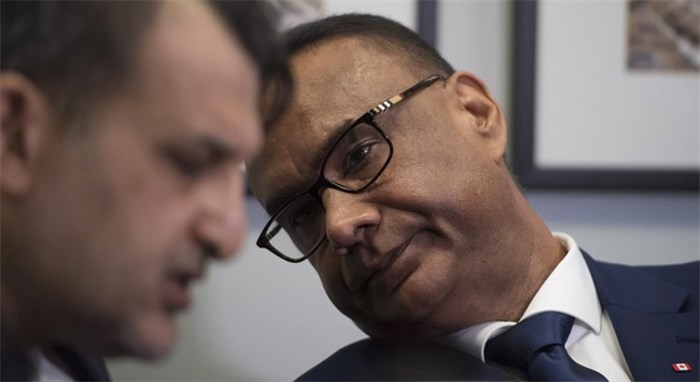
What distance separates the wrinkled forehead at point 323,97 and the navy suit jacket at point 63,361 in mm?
340

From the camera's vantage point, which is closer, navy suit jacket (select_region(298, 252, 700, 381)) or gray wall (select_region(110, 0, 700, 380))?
navy suit jacket (select_region(298, 252, 700, 381))

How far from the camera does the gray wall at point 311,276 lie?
118 cm

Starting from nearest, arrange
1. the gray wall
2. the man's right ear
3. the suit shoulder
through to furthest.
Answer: the man's right ear → the suit shoulder → the gray wall

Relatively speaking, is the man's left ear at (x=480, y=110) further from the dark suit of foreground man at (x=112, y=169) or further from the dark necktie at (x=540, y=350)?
the dark suit of foreground man at (x=112, y=169)

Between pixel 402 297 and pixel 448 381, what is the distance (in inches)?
4.9

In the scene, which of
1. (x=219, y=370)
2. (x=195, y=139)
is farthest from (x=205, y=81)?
(x=219, y=370)

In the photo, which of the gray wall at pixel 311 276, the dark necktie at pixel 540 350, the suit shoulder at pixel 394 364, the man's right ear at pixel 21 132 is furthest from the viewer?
the gray wall at pixel 311 276

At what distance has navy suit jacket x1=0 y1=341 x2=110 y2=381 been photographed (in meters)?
0.55

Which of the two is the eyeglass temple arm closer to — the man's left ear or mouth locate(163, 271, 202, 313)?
the man's left ear

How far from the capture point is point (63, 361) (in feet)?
2.10

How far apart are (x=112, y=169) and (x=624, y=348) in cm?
69

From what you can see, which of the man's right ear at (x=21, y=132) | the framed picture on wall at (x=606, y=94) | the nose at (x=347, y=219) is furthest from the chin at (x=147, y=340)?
the framed picture on wall at (x=606, y=94)

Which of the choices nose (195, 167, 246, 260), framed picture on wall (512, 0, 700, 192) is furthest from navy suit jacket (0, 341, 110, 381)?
framed picture on wall (512, 0, 700, 192)

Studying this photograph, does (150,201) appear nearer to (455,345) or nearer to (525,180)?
(455,345)
